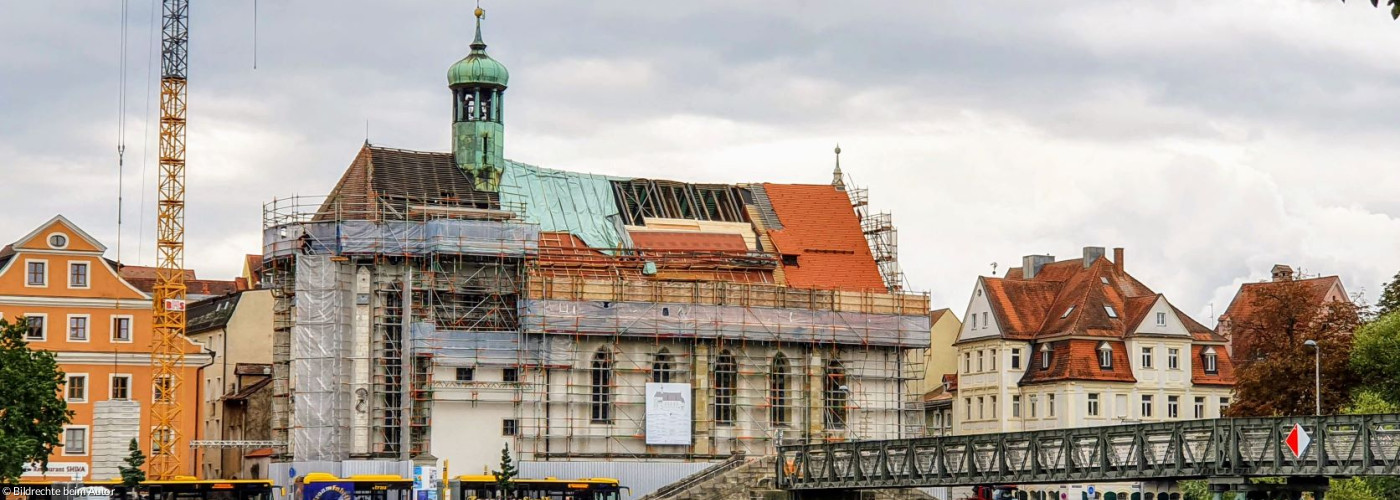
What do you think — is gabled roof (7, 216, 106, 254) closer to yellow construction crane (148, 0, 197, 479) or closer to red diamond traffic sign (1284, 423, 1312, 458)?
yellow construction crane (148, 0, 197, 479)

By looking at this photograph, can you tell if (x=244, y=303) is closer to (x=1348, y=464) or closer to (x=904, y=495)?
(x=904, y=495)

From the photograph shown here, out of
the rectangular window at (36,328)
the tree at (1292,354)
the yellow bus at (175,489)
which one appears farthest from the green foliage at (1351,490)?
the rectangular window at (36,328)

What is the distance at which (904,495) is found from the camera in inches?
3553

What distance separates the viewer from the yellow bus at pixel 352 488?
258 feet

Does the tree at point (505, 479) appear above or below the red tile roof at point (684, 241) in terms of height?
below

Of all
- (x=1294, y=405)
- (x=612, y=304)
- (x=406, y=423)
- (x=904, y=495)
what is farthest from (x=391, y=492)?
(x=1294, y=405)

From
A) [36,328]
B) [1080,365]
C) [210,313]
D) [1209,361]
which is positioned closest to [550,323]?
[36,328]

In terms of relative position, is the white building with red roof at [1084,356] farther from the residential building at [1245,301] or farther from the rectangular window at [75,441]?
the rectangular window at [75,441]

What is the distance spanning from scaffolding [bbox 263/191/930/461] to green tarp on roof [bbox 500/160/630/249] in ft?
7.75

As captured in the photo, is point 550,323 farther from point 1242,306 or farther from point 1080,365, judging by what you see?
point 1242,306

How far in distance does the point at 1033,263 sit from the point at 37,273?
5524 centimetres

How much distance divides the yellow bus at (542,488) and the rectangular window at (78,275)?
18.1 metres

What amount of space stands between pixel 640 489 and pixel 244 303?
29.4 meters

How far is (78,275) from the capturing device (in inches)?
3563
